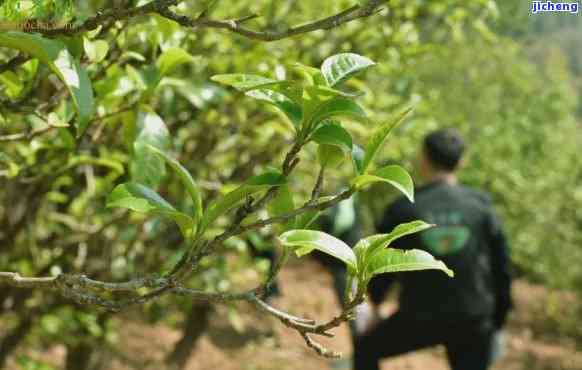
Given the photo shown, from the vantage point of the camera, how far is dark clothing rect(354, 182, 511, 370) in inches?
159

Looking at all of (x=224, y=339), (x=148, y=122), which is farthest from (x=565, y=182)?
(x=148, y=122)

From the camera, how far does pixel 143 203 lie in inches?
45.2

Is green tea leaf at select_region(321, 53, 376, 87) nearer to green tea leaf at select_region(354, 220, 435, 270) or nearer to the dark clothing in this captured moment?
green tea leaf at select_region(354, 220, 435, 270)

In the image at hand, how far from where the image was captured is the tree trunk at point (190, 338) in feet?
18.9

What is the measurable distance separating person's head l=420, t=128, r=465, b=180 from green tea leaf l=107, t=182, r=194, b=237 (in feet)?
10.0

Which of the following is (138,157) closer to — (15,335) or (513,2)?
(15,335)

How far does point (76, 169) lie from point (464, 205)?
2172 millimetres

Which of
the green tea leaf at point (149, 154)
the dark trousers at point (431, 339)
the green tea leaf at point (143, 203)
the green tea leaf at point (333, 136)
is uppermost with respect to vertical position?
the green tea leaf at point (333, 136)

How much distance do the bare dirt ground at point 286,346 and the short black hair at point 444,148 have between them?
153cm

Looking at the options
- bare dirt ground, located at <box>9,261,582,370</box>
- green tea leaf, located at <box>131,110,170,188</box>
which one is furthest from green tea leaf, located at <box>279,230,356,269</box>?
bare dirt ground, located at <box>9,261,582,370</box>

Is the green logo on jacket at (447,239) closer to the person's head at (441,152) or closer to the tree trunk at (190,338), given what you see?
the person's head at (441,152)

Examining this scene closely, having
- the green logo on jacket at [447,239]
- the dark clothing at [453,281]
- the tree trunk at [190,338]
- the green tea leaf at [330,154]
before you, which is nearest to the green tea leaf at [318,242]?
the green tea leaf at [330,154]

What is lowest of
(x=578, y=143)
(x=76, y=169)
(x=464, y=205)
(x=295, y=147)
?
(x=578, y=143)

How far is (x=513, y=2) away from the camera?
9.67m
